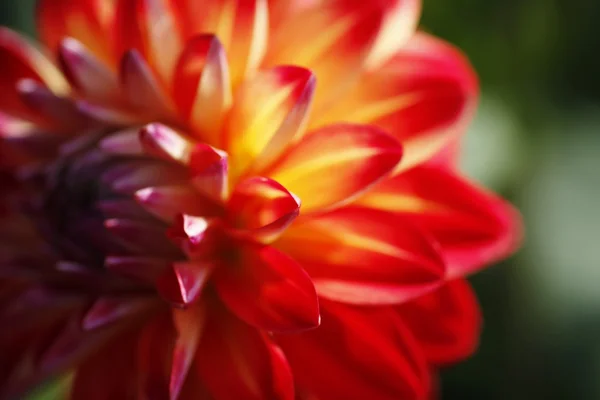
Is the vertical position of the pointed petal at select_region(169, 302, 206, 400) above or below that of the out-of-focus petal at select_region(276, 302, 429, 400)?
A: above

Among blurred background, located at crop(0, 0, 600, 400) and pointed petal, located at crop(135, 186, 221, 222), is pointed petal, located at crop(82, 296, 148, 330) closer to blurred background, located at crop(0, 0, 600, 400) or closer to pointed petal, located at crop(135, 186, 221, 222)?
pointed petal, located at crop(135, 186, 221, 222)

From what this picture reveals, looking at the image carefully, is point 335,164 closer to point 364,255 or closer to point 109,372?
point 364,255

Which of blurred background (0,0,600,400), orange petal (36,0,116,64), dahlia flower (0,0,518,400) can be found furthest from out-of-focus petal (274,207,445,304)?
blurred background (0,0,600,400)

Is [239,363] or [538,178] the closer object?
[239,363]

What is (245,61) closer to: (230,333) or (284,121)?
(284,121)

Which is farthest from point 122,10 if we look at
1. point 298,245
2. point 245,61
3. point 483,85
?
point 483,85

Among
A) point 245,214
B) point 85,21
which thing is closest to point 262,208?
point 245,214
